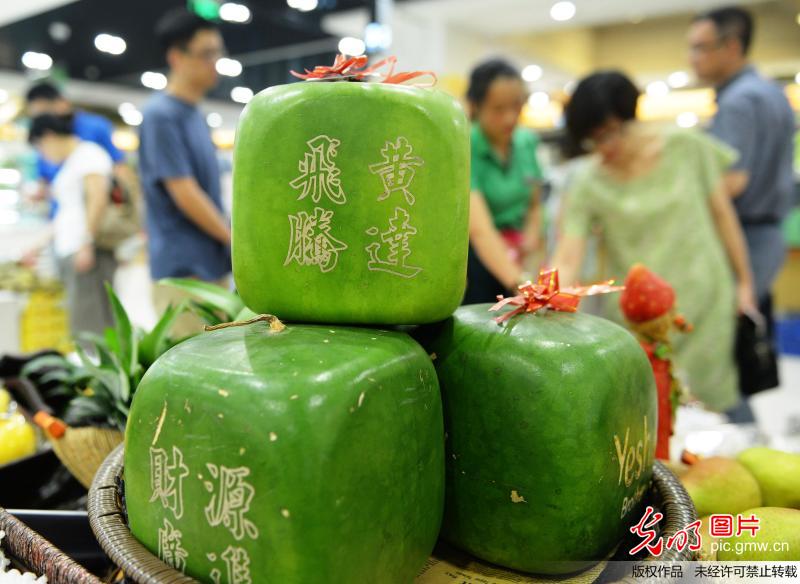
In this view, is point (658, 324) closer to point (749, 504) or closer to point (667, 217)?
point (749, 504)

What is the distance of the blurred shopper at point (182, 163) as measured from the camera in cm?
212

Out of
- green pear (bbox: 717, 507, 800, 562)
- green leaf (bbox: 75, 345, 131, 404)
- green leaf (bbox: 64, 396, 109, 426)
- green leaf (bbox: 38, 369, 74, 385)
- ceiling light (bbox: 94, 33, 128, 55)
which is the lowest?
green pear (bbox: 717, 507, 800, 562)

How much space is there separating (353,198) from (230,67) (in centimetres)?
919

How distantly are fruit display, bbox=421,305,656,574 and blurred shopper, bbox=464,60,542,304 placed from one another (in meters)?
1.29

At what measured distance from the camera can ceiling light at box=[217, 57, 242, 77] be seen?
8773mm

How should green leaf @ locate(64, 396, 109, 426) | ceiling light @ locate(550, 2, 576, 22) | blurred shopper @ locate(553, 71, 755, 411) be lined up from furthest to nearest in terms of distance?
ceiling light @ locate(550, 2, 576, 22) < blurred shopper @ locate(553, 71, 755, 411) < green leaf @ locate(64, 396, 109, 426)

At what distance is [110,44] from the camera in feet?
27.4

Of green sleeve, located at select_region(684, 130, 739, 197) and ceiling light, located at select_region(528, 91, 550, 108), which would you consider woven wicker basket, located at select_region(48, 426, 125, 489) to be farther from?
ceiling light, located at select_region(528, 91, 550, 108)

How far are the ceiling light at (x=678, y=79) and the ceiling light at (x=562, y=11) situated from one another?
67.0 inches

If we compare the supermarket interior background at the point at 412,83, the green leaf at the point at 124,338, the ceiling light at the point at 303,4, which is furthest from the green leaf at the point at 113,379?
the ceiling light at the point at 303,4

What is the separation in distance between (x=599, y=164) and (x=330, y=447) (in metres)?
1.63

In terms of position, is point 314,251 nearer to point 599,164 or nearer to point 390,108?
point 390,108

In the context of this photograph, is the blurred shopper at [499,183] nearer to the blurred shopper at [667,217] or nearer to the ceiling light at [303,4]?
the blurred shopper at [667,217]

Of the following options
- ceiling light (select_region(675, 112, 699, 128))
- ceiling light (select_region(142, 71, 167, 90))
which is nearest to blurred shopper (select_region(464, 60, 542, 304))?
ceiling light (select_region(675, 112, 699, 128))
